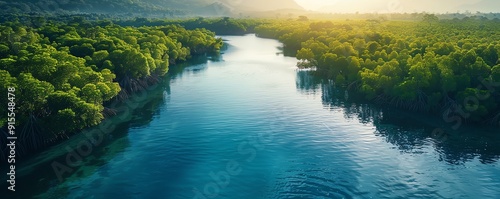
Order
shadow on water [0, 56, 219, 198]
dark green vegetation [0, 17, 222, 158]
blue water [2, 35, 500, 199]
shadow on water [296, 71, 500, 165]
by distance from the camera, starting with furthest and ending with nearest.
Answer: shadow on water [296, 71, 500, 165] < dark green vegetation [0, 17, 222, 158] < shadow on water [0, 56, 219, 198] < blue water [2, 35, 500, 199]

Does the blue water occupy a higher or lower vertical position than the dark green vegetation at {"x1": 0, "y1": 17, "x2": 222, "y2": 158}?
lower

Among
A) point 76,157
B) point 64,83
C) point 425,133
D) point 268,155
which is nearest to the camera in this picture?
point 76,157

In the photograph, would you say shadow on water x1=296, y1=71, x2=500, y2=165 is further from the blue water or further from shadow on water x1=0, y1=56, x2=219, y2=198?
shadow on water x1=0, y1=56, x2=219, y2=198

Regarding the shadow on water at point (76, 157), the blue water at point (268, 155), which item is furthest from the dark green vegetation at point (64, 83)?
the blue water at point (268, 155)

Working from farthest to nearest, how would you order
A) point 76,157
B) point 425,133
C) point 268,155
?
point 425,133
point 268,155
point 76,157

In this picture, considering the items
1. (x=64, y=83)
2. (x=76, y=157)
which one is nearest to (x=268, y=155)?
(x=76, y=157)

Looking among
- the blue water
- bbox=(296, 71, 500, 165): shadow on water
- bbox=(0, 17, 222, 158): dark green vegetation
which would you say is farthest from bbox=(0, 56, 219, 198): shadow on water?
bbox=(296, 71, 500, 165): shadow on water

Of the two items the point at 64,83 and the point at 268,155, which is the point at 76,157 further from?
the point at 268,155
